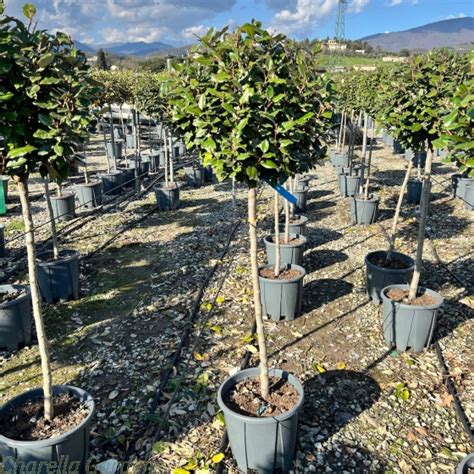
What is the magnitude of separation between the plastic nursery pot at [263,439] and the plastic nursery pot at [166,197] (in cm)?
803

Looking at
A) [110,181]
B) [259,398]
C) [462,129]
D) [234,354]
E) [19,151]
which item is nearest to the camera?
[462,129]

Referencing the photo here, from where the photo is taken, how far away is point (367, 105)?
1011 cm

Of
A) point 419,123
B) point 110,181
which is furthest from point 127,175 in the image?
point 419,123

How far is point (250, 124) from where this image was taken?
3.13m

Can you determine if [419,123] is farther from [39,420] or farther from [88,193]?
[88,193]

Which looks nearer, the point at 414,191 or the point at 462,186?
the point at 414,191

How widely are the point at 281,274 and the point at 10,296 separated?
365 cm

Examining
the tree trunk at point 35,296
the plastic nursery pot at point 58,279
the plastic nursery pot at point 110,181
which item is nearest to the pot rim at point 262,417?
the tree trunk at point 35,296

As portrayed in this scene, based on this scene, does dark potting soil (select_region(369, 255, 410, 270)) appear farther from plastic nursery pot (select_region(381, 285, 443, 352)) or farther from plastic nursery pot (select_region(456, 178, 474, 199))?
plastic nursery pot (select_region(456, 178, 474, 199))

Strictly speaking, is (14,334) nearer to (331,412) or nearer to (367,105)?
(331,412)

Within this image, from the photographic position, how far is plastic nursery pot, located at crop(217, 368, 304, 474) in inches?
131

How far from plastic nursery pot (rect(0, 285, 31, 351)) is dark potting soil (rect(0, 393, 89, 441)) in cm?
179

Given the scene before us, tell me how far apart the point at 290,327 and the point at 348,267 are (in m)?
2.39

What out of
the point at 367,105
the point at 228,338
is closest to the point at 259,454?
the point at 228,338
